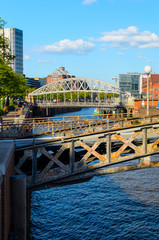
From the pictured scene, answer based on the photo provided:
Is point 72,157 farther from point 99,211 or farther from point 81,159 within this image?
point 99,211

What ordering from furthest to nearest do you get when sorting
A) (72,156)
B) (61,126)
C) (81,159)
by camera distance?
1. (61,126)
2. (81,159)
3. (72,156)

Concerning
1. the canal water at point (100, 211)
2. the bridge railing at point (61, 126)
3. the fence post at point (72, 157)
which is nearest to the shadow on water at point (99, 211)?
the canal water at point (100, 211)

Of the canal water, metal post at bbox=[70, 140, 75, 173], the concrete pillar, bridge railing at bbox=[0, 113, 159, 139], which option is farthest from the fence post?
the canal water

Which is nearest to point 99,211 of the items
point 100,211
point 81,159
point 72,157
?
point 100,211

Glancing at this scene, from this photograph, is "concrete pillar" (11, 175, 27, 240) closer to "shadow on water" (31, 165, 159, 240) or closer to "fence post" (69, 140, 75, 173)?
"fence post" (69, 140, 75, 173)

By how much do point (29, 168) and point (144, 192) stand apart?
960 cm

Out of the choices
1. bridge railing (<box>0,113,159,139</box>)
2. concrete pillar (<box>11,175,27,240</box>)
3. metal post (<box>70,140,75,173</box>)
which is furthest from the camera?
bridge railing (<box>0,113,159,139</box>)

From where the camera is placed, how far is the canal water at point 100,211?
1723 cm

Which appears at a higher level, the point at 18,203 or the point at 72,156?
the point at 72,156

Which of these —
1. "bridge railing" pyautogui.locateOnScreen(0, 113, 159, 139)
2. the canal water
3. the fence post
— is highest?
"bridge railing" pyautogui.locateOnScreen(0, 113, 159, 139)

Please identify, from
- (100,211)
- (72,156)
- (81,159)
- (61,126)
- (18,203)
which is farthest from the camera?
(61,126)

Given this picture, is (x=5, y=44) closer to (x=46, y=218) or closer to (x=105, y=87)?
(x=46, y=218)

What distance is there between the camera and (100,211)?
2012 centimetres

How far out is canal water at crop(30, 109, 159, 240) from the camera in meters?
17.2
